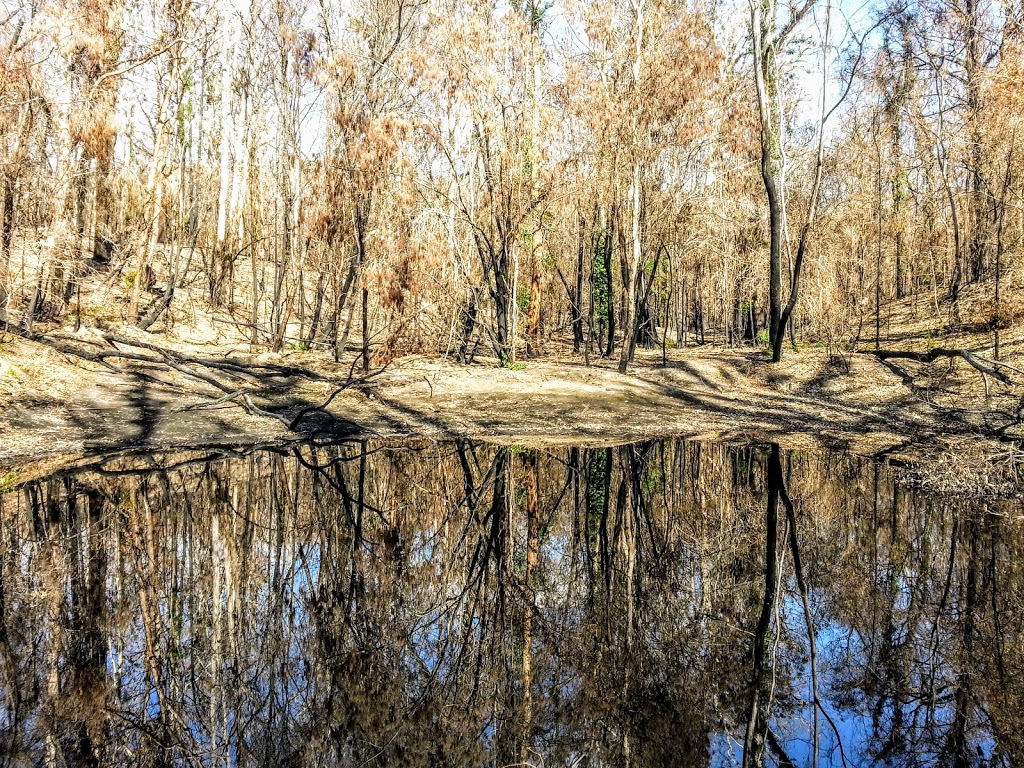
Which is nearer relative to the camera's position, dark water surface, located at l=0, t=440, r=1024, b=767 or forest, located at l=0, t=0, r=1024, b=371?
dark water surface, located at l=0, t=440, r=1024, b=767

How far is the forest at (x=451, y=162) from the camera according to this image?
656 inches

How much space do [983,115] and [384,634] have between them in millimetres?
18292

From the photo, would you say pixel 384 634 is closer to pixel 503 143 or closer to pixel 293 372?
pixel 293 372

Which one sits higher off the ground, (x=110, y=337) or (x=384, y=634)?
(x=110, y=337)

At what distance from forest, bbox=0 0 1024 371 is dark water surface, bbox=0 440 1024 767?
8547mm

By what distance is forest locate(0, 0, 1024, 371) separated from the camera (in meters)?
16.7

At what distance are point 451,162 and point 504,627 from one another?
14570 millimetres

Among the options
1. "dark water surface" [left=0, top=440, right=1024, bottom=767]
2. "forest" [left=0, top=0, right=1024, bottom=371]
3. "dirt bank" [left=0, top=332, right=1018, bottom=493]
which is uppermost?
"forest" [left=0, top=0, right=1024, bottom=371]

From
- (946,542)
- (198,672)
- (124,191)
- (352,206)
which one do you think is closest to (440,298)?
(352,206)

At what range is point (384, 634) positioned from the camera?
5555mm

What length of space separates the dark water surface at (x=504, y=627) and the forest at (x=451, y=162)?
8.55 meters

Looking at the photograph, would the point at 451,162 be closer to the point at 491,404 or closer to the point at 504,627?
the point at 491,404

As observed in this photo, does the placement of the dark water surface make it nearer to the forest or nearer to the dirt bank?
the dirt bank

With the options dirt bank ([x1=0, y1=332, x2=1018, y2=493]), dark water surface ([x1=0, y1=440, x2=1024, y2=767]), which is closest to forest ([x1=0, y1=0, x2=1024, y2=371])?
dirt bank ([x1=0, y1=332, x2=1018, y2=493])
